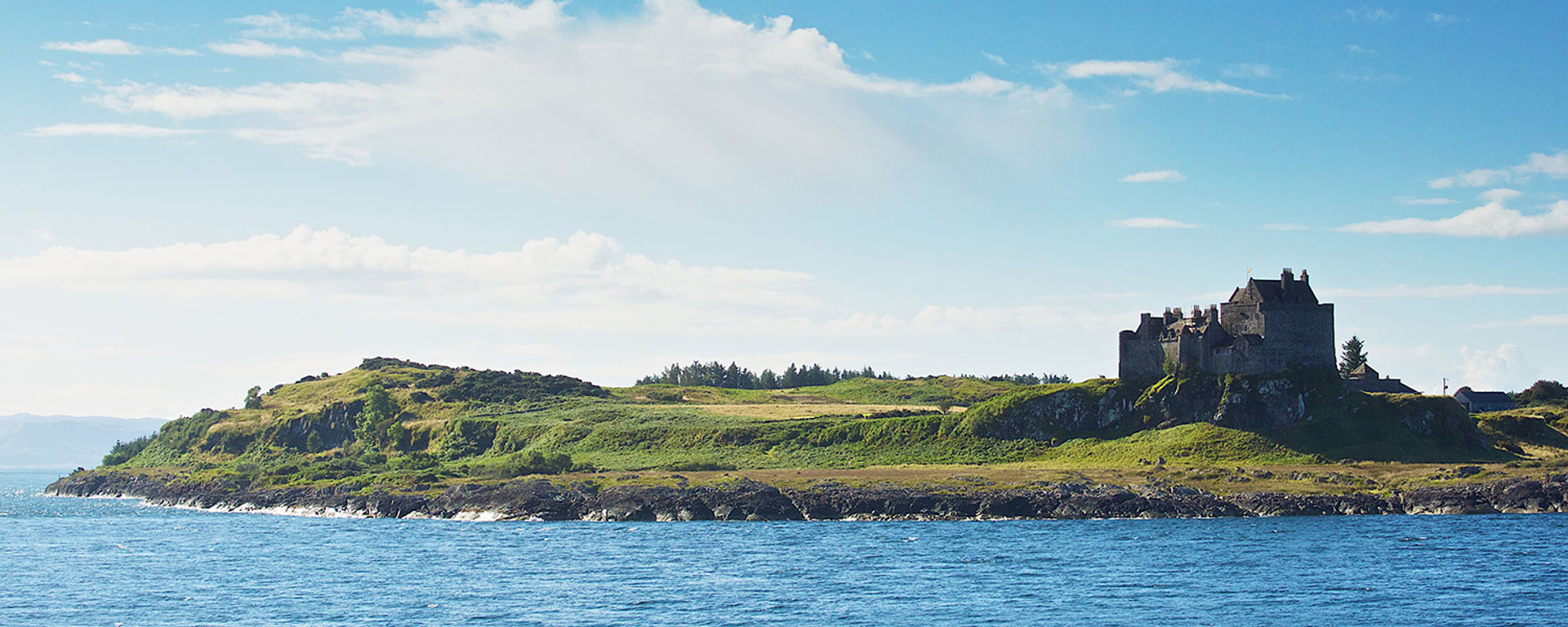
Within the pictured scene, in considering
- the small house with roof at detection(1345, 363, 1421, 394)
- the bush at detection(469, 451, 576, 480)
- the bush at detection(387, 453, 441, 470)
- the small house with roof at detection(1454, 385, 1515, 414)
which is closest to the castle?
the small house with roof at detection(1345, 363, 1421, 394)

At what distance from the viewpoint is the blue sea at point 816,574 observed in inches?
2712

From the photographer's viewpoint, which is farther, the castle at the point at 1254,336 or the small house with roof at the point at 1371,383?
the small house with roof at the point at 1371,383

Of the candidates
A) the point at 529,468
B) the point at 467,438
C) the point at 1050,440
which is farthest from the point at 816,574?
the point at 467,438

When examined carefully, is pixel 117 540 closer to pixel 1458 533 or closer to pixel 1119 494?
pixel 1119 494

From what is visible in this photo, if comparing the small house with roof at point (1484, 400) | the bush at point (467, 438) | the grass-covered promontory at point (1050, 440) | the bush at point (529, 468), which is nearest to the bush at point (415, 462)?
the grass-covered promontory at point (1050, 440)

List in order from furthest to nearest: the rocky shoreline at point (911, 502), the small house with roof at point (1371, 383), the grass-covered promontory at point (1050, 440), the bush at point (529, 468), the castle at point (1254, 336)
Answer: the small house with roof at point (1371, 383) → the bush at point (529, 468) → the castle at point (1254, 336) → the grass-covered promontory at point (1050, 440) → the rocky shoreline at point (911, 502)

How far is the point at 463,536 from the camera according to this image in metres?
108

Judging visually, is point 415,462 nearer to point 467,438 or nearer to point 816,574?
point 467,438

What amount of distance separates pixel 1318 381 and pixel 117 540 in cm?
11188

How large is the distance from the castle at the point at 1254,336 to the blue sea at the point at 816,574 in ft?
102

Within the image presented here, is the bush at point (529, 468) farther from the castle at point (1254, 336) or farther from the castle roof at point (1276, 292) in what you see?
the castle roof at point (1276, 292)

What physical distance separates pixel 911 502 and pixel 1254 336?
143 feet

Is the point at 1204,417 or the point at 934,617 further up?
the point at 1204,417

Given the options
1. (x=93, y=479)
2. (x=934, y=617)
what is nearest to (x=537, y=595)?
(x=934, y=617)
